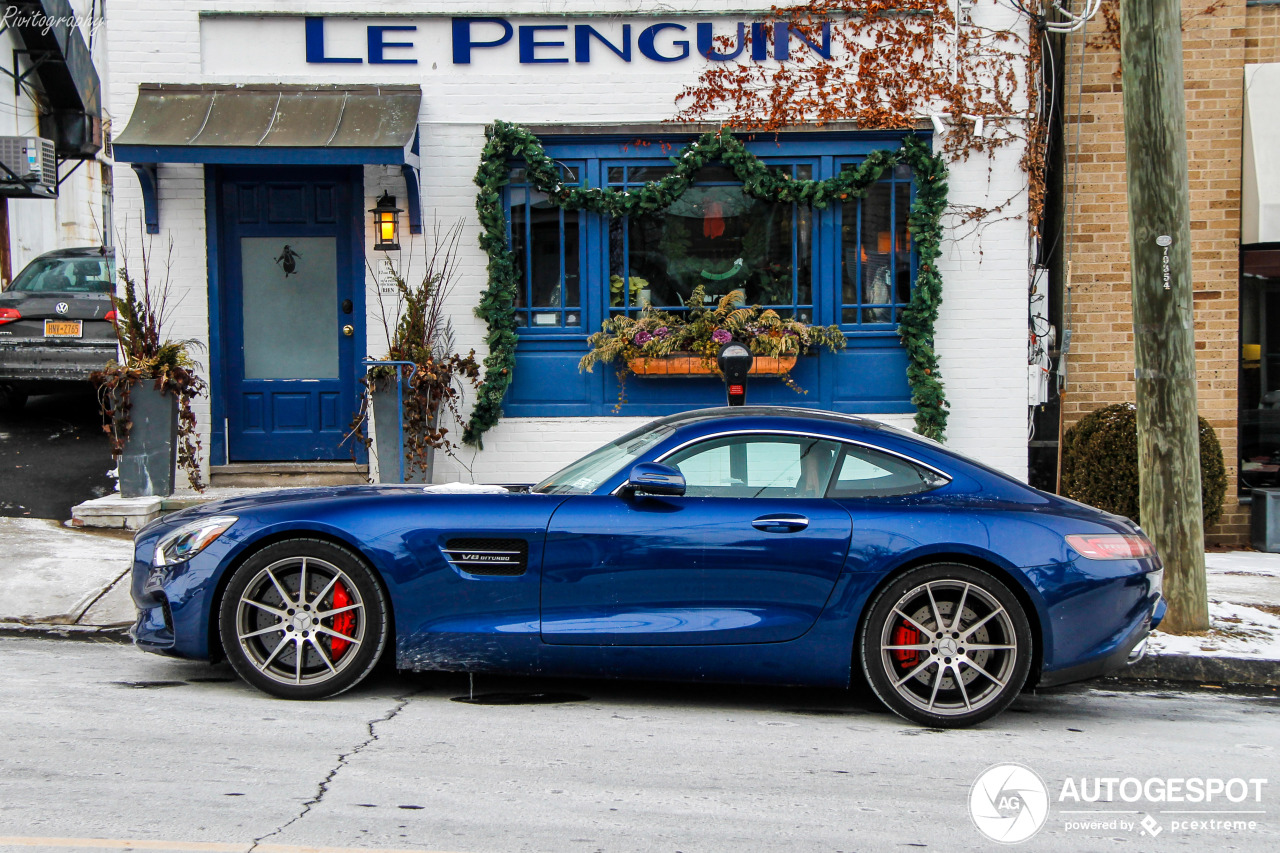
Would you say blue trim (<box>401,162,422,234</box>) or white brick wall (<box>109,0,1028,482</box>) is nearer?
blue trim (<box>401,162,422,234</box>)

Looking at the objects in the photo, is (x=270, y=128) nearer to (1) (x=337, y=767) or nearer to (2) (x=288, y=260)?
(2) (x=288, y=260)

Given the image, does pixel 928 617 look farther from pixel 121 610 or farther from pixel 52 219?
pixel 52 219

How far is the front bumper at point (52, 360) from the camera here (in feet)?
36.8

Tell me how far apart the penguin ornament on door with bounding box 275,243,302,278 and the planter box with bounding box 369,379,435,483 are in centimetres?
143

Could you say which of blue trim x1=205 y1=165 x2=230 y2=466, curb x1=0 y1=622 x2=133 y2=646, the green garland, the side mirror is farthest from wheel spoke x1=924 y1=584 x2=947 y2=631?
blue trim x1=205 y1=165 x2=230 y2=466

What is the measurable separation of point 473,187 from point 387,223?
2.58 feet

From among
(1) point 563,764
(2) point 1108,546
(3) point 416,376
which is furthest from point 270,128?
(2) point 1108,546

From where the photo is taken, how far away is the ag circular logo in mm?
3857

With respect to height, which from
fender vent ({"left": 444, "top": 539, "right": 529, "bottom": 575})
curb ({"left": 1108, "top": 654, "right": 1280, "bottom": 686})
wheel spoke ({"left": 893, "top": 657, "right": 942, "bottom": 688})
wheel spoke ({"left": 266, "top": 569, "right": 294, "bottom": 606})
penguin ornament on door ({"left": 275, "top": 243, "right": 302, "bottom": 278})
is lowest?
curb ({"left": 1108, "top": 654, "right": 1280, "bottom": 686})

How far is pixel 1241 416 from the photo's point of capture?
10.1 metres

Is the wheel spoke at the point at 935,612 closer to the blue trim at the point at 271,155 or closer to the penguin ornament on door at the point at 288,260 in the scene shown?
the blue trim at the point at 271,155

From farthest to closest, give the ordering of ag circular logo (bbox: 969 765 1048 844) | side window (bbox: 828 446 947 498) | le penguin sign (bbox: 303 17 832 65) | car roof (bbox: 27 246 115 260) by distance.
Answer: car roof (bbox: 27 246 115 260), le penguin sign (bbox: 303 17 832 65), side window (bbox: 828 446 947 498), ag circular logo (bbox: 969 765 1048 844)

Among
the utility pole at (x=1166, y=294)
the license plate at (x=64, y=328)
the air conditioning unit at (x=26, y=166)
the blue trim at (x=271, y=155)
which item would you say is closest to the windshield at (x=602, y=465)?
the utility pole at (x=1166, y=294)

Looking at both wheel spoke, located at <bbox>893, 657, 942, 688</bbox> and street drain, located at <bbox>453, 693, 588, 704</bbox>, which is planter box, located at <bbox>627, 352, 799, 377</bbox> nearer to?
street drain, located at <bbox>453, 693, 588, 704</bbox>
